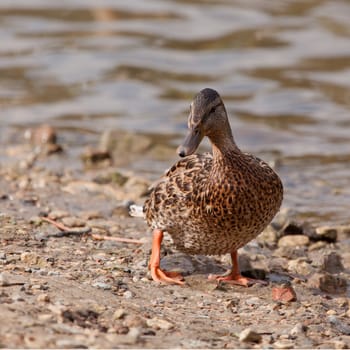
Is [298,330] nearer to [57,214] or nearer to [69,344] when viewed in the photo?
[69,344]

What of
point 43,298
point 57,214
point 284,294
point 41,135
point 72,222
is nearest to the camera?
point 43,298

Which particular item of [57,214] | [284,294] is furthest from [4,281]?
[57,214]

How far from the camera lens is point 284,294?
6277mm

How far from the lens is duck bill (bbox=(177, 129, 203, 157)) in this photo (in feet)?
19.7

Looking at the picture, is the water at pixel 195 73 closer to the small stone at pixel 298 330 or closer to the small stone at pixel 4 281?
the small stone at pixel 298 330

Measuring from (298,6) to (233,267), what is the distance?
12142mm

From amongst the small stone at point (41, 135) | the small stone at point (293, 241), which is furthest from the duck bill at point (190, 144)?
the small stone at point (41, 135)

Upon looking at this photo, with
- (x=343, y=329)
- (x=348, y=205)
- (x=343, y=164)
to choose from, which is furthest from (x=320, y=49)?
(x=343, y=329)

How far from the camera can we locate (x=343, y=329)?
5746 millimetres

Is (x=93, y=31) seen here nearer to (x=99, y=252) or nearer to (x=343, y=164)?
(x=343, y=164)

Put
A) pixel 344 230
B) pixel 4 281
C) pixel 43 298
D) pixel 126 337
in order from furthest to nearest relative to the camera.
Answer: pixel 344 230 → pixel 4 281 → pixel 43 298 → pixel 126 337

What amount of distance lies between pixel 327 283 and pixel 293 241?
1315mm

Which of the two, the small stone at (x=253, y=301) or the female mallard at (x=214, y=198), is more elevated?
the female mallard at (x=214, y=198)

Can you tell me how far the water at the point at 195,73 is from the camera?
1196cm
